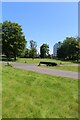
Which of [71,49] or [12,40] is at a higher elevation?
[12,40]

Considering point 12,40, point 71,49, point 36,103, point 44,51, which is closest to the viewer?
point 36,103

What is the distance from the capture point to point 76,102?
339 inches

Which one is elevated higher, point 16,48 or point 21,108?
point 16,48

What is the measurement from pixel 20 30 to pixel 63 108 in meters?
54.4

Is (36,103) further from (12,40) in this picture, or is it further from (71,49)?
(71,49)

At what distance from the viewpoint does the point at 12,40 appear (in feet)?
194

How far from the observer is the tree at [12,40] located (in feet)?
192

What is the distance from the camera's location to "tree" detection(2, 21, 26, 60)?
192 ft

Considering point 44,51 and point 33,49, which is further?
point 44,51

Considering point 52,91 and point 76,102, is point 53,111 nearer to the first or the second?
point 76,102

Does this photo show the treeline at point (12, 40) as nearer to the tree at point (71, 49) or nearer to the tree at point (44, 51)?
the tree at point (71, 49)

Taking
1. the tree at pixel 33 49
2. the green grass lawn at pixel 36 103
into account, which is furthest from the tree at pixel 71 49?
the green grass lawn at pixel 36 103

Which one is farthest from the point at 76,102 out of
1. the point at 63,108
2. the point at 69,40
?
the point at 69,40

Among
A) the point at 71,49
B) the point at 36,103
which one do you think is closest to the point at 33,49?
the point at 71,49
